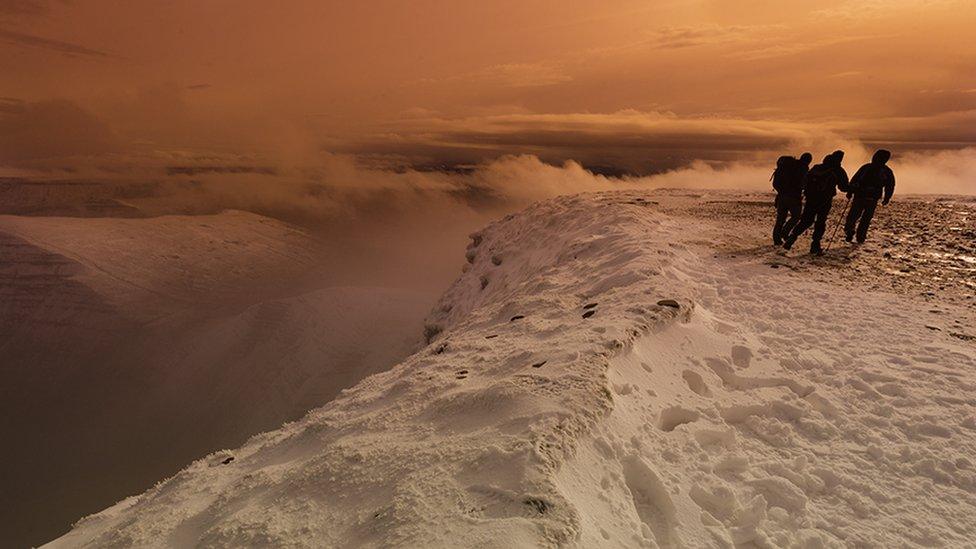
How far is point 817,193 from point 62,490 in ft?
251

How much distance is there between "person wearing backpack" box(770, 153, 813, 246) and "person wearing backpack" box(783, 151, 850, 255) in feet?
0.55

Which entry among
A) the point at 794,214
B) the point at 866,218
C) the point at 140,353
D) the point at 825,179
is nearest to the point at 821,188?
the point at 825,179

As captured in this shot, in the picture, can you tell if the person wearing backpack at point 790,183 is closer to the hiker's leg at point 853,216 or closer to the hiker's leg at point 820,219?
the hiker's leg at point 820,219

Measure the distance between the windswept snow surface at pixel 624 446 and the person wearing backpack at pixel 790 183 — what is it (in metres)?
4.59

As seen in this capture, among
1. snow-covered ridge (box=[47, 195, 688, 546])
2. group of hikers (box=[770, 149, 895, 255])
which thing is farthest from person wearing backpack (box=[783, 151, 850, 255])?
snow-covered ridge (box=[47, 195, 688, 546])

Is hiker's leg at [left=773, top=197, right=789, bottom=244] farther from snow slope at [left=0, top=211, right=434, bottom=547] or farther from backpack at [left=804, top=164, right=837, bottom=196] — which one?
snow slope at [left=0, top=211, right=434, bottom=547]

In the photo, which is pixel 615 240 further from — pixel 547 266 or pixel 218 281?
pixel 218 281

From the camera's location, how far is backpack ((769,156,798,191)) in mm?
11703

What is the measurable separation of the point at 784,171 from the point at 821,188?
88cm

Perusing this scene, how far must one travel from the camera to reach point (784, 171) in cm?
1184

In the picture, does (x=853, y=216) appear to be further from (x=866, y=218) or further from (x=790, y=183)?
(x=790, y=183)

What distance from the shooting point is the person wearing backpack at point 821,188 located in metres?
11.3

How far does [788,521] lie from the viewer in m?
3.73

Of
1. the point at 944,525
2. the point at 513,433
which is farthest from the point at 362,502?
the point at 944,525
